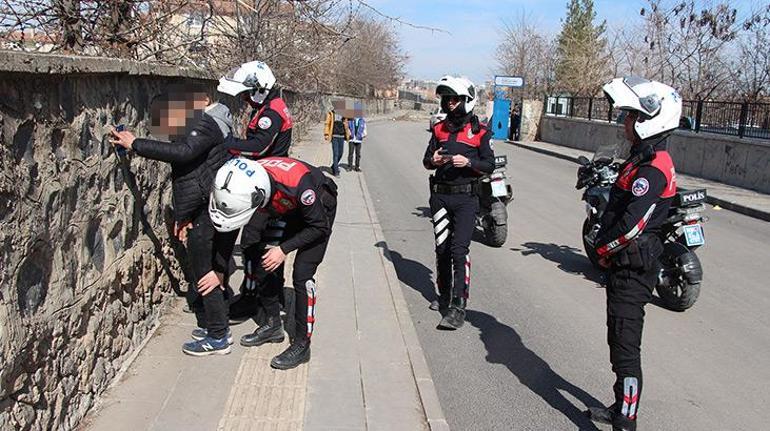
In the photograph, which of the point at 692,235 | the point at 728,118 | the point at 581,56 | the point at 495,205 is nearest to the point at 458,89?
the point at 692,235

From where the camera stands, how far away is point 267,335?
513cm

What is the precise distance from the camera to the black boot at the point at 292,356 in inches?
184

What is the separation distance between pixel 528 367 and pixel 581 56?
39.1m

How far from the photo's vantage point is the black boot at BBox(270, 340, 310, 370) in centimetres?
468

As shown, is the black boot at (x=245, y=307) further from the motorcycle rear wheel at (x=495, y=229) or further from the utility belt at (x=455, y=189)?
the motorcycle rear wheel at (x=495, y=229)

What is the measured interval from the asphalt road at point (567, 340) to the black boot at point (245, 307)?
1.44m

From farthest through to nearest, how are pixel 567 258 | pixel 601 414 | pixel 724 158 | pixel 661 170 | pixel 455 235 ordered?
pixel 724 158
pixel 567 258
pixel 455 235
pixel 601 414
pixel 661 170

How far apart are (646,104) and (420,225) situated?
267 inches

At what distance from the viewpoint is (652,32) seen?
30406 mm

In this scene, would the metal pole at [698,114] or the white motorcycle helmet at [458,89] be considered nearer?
the white motorcycle helmet at [458,89]

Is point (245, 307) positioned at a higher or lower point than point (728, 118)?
lower

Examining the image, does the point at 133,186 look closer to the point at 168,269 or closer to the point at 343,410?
the point at 168,269

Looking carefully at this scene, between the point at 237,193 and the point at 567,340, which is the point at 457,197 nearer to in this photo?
the point at 567,340

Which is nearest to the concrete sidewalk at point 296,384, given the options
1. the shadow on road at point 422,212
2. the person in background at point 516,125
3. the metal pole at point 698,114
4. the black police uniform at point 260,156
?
the black police uniform at point 260,156
